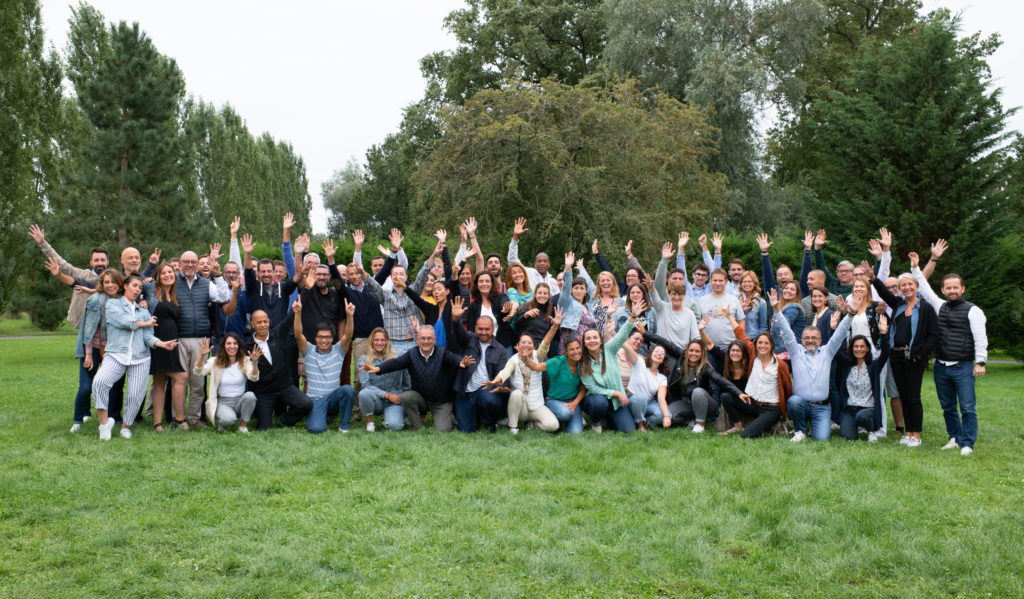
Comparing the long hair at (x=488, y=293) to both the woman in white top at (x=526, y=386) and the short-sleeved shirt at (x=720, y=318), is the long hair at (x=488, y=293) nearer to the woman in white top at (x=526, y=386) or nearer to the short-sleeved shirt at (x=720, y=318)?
the woman in white top at (x=526, y=386)

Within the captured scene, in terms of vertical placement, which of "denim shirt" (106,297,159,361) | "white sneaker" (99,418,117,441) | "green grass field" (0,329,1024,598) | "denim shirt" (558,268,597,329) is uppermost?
"denim shirt" (558,268,597,329)

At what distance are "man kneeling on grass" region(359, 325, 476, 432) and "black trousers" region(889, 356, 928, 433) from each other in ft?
14.2

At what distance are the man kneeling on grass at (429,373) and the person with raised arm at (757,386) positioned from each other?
2.79 m

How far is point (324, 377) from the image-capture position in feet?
27.1

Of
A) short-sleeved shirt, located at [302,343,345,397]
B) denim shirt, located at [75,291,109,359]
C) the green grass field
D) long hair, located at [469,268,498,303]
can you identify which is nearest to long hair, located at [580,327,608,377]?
the green grass field

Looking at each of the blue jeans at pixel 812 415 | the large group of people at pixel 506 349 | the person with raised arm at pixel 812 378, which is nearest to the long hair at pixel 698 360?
the large group of people at pixel 506 349

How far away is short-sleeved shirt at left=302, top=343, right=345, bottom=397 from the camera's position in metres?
8.23

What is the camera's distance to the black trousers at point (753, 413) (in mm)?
7770

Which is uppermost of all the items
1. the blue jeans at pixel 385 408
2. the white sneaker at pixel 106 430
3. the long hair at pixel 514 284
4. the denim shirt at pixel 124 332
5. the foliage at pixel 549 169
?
the foliage at pixel 549 169

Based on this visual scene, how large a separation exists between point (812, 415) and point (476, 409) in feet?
11.4

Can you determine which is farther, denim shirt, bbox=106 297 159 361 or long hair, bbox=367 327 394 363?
long hair, bbox=367 327 394 363

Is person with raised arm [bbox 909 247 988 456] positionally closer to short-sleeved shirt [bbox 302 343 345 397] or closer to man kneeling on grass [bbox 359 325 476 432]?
man kneeling on grass [bbox 359 325 476 432]

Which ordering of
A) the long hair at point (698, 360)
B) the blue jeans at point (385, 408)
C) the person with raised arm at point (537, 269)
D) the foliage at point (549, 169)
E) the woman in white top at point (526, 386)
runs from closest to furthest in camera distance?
the woman in white top at point (526, 386), the blue jeans at point (385, 408), the long hair at point (698, 360), the person with raised arm at point (537, 269), the foliage at point (549, 169)

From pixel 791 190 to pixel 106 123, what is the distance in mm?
21899
